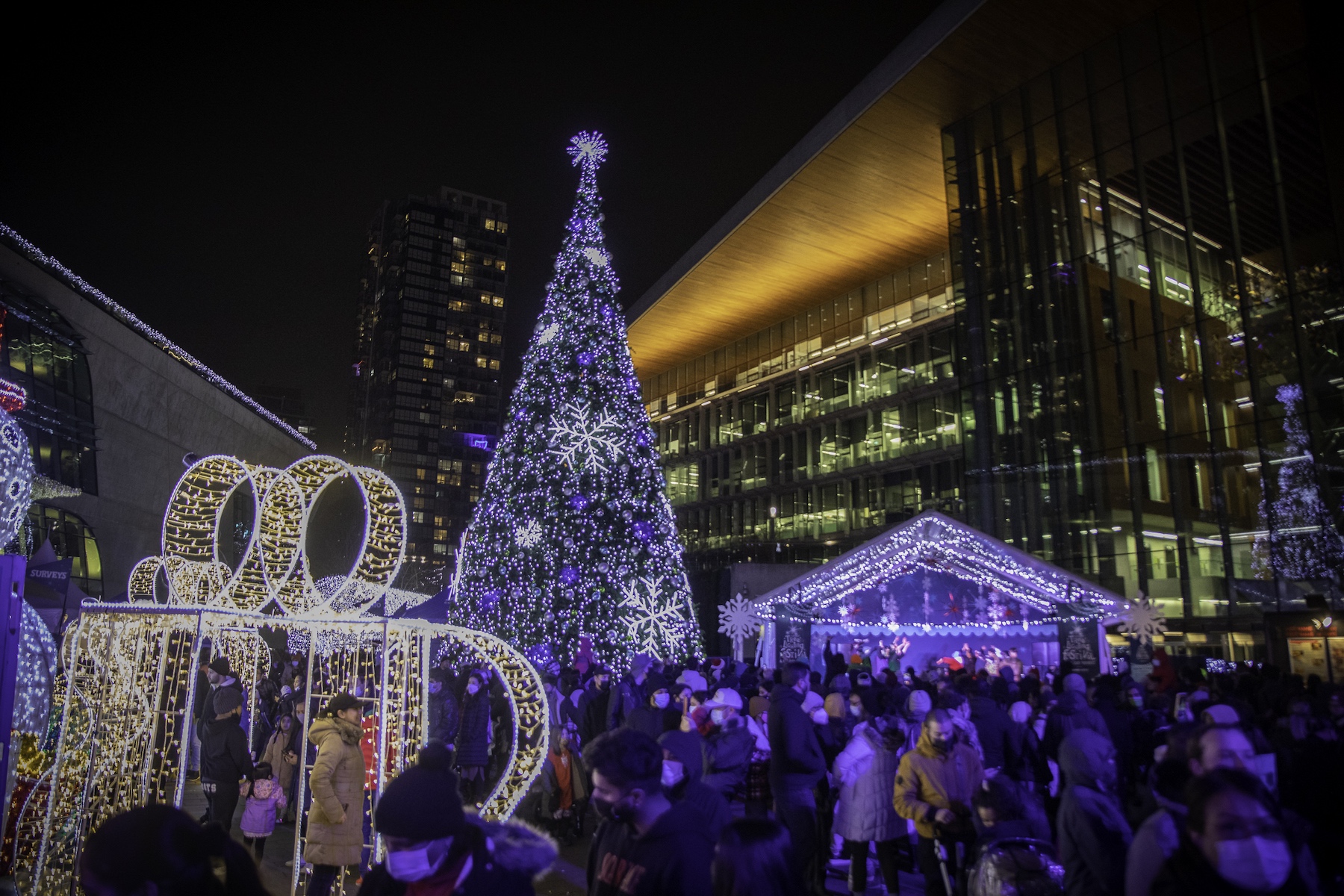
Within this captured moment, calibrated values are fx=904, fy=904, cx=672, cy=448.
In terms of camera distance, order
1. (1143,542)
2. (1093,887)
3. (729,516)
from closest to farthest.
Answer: (1093,887) < (1143,542) < (729,516)

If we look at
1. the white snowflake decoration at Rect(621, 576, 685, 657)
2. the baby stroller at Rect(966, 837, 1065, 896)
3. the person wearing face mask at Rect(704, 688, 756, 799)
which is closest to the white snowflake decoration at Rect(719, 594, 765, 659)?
the white snowflake decoration at Rect(621, 576, 685, 657)

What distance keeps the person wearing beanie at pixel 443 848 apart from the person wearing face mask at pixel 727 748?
3.47m

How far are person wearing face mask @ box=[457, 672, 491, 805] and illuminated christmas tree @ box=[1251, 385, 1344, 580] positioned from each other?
730 inches

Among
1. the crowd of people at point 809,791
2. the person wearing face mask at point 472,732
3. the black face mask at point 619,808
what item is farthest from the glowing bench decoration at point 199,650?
the black face mask at point 619,808

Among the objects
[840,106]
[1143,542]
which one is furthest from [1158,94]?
[1143,542]

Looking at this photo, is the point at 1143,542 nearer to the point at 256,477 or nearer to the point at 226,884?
the point at 256,477

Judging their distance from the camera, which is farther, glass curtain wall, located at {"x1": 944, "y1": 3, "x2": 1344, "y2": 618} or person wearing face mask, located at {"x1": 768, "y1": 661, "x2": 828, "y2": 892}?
glass curtain wall, located at {"x1": 944, "y1": 3, "x2": 1344, "y2": 618}

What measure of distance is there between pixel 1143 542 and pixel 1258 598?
2815 millimetres

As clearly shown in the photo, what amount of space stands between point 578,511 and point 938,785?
12297mm

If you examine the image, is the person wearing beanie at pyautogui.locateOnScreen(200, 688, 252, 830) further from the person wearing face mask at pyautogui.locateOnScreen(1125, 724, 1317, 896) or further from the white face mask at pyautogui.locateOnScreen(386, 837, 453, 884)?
the person wearing face mask at pyautogui.locateOnScreen(1125, 724, 1317, 896)

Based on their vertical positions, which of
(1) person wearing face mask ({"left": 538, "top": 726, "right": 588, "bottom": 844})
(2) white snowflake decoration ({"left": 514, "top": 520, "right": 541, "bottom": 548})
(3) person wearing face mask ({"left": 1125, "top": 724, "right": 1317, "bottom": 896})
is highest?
(2) white snowflake decoration ({"left": 514, "top": 520, "right": 541, "bottom": 548})

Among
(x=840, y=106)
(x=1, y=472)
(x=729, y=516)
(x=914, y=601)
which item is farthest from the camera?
(x=729, y=516)

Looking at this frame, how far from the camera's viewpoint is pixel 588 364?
18.5 metres

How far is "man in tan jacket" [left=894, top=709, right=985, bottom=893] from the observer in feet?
19.6
